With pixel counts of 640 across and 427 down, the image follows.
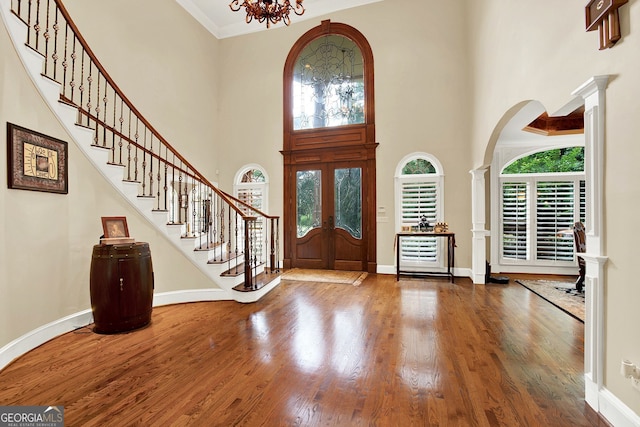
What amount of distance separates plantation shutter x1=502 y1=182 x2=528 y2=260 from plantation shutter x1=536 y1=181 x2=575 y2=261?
26cm

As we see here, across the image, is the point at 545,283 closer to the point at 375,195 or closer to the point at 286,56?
Result: the point at 375,195

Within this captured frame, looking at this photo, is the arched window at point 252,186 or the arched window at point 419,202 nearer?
the arched window at point 419,202

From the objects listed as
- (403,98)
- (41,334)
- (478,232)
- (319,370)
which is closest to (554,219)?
(478,232)

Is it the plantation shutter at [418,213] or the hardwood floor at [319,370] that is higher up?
the plantation shutter at [418,213]

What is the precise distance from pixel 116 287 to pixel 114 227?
75 cm

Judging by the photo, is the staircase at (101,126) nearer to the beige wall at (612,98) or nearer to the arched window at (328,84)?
the arched window at (328,84)

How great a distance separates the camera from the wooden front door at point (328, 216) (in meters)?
6.93

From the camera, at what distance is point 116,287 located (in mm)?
3293

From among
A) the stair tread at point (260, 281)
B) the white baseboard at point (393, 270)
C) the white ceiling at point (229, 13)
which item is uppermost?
the white ceiling at point (229, 13)

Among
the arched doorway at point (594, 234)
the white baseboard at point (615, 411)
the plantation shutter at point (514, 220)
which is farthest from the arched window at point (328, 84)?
the white baseboard at point (615, 411)

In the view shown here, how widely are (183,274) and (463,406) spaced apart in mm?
3866

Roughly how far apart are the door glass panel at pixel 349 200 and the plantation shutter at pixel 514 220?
10.4ft

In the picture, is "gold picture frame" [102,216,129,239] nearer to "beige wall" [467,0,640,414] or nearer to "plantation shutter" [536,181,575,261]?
"beige wall" [467,0,640,414]

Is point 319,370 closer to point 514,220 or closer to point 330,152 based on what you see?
point 330,152
